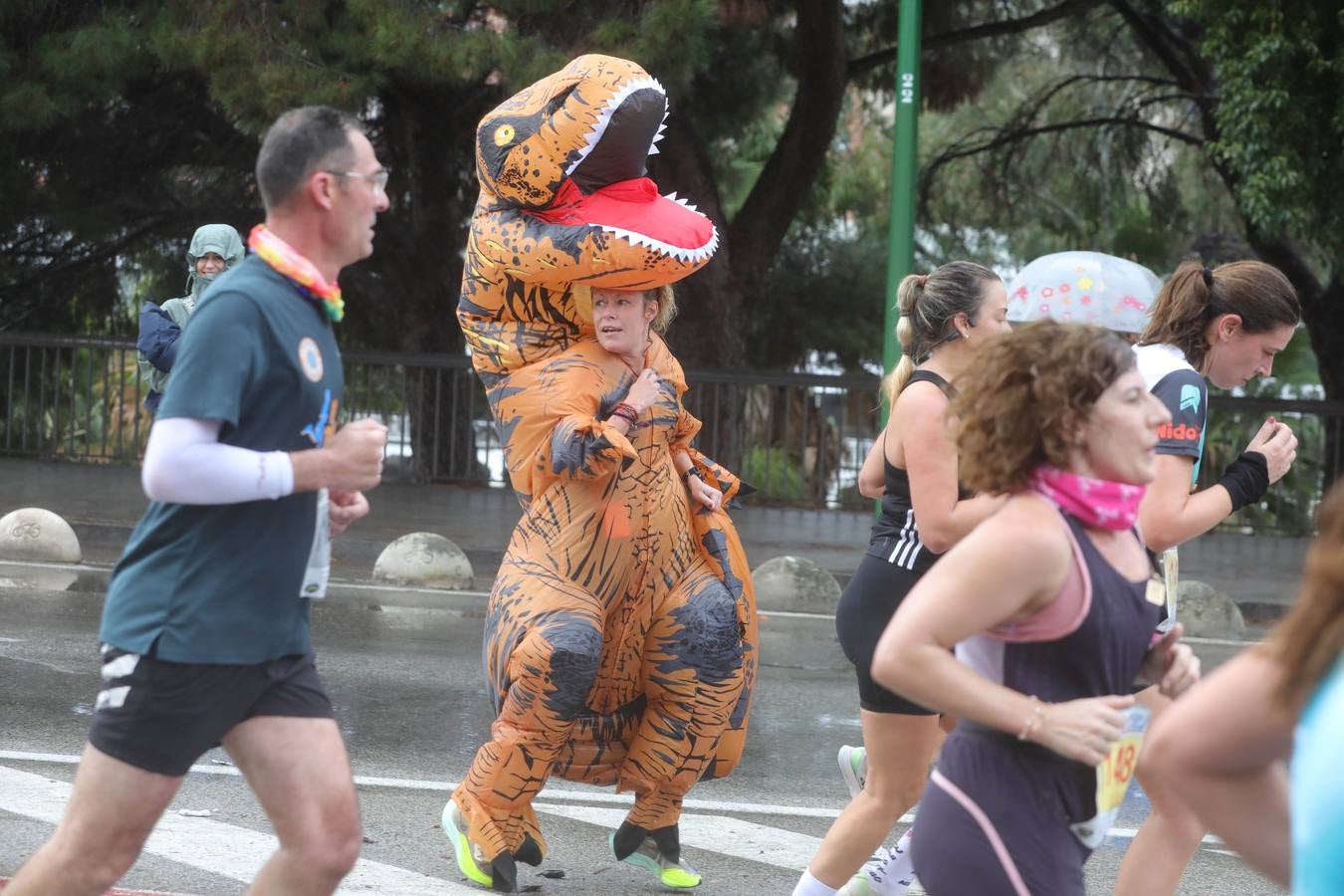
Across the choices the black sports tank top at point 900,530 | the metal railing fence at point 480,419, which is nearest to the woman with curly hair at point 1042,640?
the black sports tank top at point 900,530

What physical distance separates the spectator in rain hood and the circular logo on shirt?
5.19 metres

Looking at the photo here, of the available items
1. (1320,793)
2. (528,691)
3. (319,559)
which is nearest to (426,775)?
(528,691)

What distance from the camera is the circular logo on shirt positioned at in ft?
10.6

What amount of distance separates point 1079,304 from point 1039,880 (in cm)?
349

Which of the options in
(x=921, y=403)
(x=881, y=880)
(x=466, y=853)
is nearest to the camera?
(x=921, y=403)

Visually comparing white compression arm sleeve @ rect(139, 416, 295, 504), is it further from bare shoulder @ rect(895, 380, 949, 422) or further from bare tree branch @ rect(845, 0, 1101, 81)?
bare tree branch @ rect(845, 0, 1101, 81)

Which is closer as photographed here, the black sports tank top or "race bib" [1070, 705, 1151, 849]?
"race bib" [1070, 705, 1151, 849]

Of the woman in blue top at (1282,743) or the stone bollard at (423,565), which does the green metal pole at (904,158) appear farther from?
the woman in blue top at (1282,743)

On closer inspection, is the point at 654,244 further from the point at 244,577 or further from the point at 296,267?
the point at 244,577

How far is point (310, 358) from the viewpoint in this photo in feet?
10.6

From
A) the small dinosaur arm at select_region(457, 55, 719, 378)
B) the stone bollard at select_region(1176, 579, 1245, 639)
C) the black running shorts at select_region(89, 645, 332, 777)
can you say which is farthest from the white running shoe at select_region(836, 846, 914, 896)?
the stone bollard at select_region(1176, 579, 1245, 639)

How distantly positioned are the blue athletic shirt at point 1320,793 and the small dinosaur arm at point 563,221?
330cm

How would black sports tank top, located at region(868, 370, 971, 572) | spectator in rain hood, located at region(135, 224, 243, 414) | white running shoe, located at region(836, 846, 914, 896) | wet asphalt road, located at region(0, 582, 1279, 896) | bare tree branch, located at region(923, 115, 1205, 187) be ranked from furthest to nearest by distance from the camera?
1. bare tree branch, located at region(923, 115, 1205, 187)
2. spectator in rain hood, located at region(135, 224, 243, 414)
3. wet asphalt road, located at region(0, 582, 1279, 896)
4. white running shoe, located at region(836, 846, 914, 896)
5. black sports tank top, located at region(868, 370, 971, 572)

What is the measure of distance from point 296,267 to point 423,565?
7503mm
